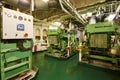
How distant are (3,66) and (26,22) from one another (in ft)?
4.33

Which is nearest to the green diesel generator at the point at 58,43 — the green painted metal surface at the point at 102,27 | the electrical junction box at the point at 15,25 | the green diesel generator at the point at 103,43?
the green diesel generator at the point at 103,43

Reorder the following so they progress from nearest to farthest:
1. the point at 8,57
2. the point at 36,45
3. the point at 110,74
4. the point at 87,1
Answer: the point at 8,57
the point at 110,74
the point at 87,1
the point at 36,45

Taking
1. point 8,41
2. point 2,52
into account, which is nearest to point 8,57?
point 2,52

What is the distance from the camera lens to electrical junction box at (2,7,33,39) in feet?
7.12

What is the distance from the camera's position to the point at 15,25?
7.95 feet

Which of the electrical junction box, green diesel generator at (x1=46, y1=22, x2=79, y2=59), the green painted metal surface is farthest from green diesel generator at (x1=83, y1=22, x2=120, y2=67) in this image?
the electrical junction box

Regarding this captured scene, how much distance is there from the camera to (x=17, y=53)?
2590mm

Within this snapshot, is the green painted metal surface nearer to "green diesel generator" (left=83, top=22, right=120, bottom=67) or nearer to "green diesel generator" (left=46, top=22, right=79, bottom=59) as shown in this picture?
"green diesel generator" (left=83, top=22, right=120, bottom=67)

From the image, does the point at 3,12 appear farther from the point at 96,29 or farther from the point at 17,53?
the point at 96,29

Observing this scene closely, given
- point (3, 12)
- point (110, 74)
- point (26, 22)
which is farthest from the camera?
point (110, 74)

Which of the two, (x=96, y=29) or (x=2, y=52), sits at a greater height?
(x=96, y=29)

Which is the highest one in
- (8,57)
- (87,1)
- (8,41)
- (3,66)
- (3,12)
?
(87,1)

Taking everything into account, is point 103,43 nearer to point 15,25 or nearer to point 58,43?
point 58,43

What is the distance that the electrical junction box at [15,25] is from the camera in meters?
2.17
